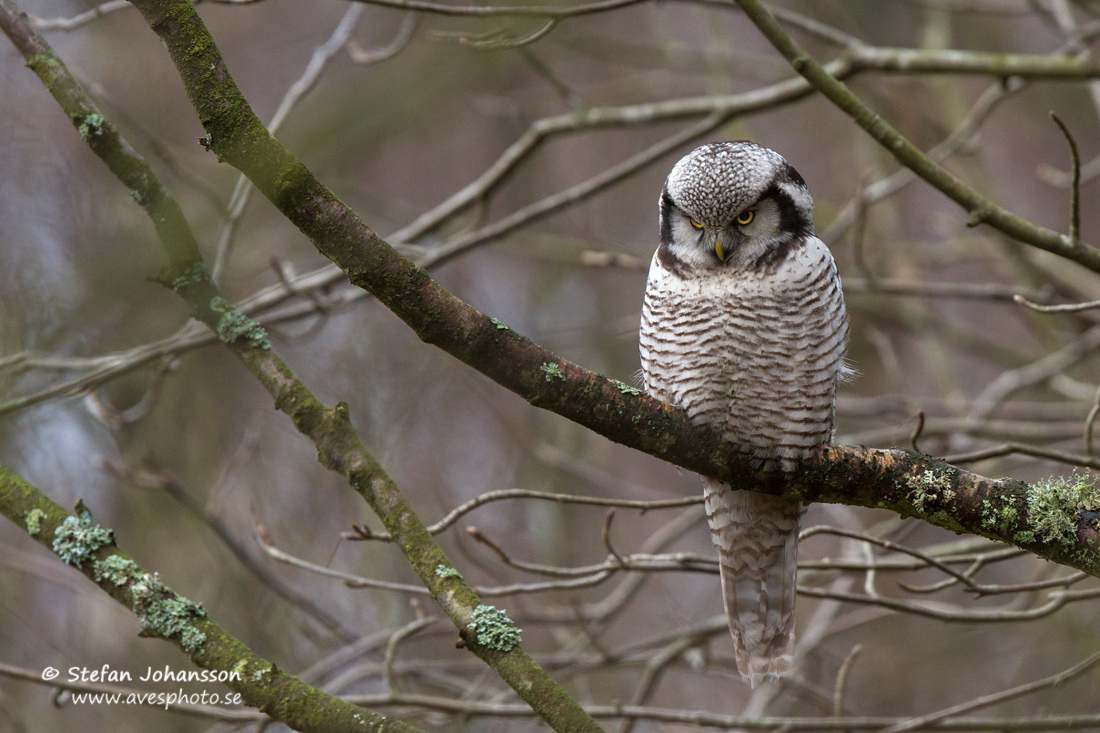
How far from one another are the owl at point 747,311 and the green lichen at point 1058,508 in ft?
2.60

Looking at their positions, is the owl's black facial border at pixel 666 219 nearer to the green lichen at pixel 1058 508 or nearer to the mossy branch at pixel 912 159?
the mossy branch at pixel 912 159

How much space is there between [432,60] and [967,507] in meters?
5.05

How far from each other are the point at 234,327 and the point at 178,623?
0.95 m

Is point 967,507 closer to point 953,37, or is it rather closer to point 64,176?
point 64,176

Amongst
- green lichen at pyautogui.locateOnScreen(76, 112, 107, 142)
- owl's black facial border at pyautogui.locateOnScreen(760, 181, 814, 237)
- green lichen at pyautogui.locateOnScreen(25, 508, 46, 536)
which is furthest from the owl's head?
green lichen at pyautogui.locateOnScreen(25, 508, 46, 536)

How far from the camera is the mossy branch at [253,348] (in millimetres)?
2861

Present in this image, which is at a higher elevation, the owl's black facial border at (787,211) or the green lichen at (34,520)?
the owl's black facial border at (787,211)

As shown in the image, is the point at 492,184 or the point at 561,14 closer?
the point at 561,14

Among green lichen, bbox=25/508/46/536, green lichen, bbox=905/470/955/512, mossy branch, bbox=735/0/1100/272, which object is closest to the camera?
green lichen, bbox=25/508/46/536

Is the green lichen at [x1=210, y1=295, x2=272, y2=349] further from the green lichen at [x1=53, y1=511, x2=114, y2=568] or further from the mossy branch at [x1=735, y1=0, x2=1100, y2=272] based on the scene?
the mossy branch at [x1=735, y1=0, x2=1100, y2=272]

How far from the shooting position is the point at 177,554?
5930 mm

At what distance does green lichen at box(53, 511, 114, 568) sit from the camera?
9.09 ft

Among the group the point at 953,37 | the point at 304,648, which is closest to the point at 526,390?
the point at 304,648

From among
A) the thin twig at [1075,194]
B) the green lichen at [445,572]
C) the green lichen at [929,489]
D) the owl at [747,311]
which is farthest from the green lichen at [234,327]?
the thin twig at [1075,194]
